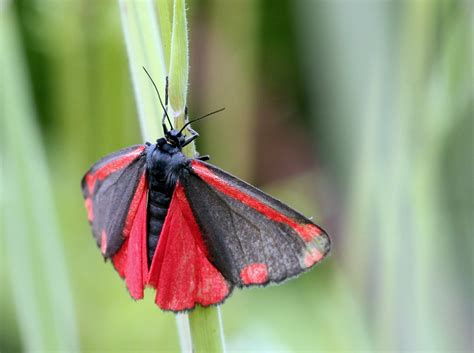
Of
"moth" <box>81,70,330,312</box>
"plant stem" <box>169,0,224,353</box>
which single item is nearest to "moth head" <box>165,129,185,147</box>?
"moth" <box>81,70,330,312</box>

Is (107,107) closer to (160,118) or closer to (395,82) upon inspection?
(395,82)

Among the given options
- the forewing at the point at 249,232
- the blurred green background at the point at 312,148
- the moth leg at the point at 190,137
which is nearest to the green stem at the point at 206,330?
the forewing at the point at 249,232

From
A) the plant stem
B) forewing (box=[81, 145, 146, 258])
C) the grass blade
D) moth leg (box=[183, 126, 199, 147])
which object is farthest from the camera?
the grass blade

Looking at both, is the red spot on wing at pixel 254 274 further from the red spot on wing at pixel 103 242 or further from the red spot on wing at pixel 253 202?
the red spot on wing at pixel 103 242

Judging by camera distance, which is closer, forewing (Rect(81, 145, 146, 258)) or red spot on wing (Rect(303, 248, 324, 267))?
red spot on wing (Rect(303, 248, 324, 267))

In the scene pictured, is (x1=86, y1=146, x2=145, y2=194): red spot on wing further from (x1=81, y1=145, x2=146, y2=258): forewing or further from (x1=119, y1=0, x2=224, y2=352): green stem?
(x1=119, y1=0, x2=224, y2=352): green stem

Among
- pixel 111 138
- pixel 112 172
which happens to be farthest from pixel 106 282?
pixel 112 172

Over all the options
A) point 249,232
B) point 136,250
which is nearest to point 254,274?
point 249,232
